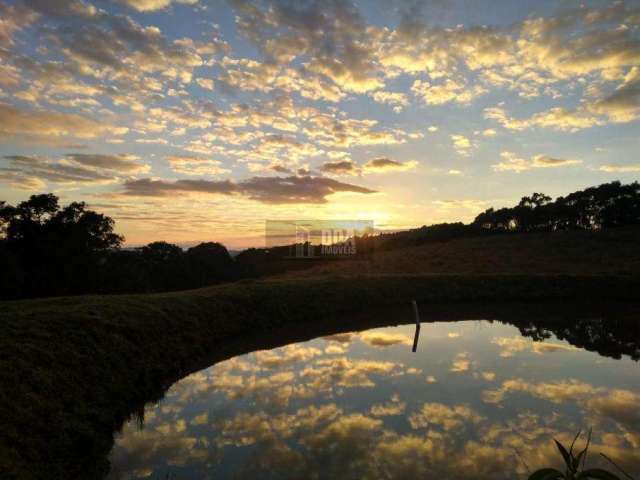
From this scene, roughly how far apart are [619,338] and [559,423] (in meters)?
17.5

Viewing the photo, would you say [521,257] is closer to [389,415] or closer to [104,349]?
[389,415]

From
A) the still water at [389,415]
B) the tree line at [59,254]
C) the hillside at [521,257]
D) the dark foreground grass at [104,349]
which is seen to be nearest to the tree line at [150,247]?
the tree line at [59,254]

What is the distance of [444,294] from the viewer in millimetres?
44188

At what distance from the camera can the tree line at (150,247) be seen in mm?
44188

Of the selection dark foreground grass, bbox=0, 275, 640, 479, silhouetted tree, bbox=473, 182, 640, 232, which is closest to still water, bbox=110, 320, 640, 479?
dark foreground grass, bbox=0, 275, 640, 479

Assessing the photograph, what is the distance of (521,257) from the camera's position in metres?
66.2

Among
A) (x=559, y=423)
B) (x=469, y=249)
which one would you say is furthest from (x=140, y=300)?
(x=469, y=249)

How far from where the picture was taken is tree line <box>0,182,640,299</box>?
44.2m

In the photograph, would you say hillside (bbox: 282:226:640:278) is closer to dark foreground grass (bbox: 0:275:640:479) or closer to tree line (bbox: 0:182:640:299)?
tree line (bbox: 0:182:640:299)

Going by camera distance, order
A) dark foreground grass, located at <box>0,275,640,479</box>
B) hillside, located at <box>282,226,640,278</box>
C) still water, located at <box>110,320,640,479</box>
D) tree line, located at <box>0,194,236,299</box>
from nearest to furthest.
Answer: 1. dark foreground grass, located at <box>0,275,640,479</box>
2. still water, located at <box>110,320,640,479</box>
3. tree line, located at <box>0,194,236,299</box>
4. hillside, located at <box>282,226,640,278</box>

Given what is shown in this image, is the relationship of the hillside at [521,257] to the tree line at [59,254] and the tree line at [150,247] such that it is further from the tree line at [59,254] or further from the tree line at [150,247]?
the tree line at [59,254]

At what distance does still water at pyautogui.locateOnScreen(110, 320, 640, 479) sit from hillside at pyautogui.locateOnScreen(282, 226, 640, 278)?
Result: 34.6 meters

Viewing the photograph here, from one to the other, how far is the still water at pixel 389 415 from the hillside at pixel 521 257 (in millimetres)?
34635

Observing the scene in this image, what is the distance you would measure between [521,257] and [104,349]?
65.4 m
